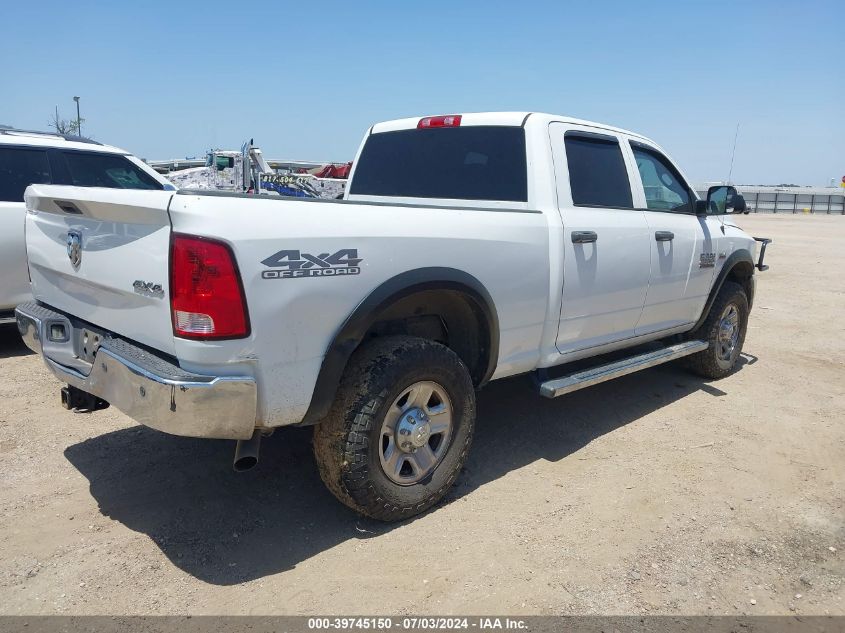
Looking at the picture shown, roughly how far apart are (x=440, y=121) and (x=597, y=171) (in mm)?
1130

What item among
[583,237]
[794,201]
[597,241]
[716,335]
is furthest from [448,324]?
[794,201]

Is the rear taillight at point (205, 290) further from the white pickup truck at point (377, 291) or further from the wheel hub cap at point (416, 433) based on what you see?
the wheel hub cap at point (416, 433)

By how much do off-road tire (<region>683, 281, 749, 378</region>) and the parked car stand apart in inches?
219

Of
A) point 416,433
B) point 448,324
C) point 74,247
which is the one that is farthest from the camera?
point 448,324

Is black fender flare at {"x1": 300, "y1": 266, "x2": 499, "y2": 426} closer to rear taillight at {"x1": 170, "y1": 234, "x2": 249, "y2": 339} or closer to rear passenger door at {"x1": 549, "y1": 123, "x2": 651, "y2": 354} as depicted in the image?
rear taillight at {"x1": 170, "y1": 234, "x2": 249, "y2": 339}

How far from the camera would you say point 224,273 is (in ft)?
8.29

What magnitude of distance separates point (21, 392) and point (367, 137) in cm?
325

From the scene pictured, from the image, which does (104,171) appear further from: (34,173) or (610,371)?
(610,371)

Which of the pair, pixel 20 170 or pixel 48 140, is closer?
pixel 20 170

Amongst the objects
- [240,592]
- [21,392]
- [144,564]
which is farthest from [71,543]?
[21,392]

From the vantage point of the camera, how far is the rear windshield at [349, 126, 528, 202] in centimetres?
418

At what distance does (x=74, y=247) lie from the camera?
3170mm

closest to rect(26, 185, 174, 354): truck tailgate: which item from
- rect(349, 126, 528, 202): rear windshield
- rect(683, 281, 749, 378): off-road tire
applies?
rect(349, 126, 528, 202): rear windshield

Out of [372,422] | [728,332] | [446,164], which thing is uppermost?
[446,164]
